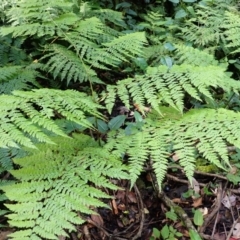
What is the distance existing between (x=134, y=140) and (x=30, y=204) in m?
0.68

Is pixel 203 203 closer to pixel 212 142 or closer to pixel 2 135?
pixel 212 142

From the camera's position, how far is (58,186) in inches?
78.4

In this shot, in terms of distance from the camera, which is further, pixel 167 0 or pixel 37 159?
pixel 167 0

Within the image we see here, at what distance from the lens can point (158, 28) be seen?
3732mm

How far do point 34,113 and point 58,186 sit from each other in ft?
1.29

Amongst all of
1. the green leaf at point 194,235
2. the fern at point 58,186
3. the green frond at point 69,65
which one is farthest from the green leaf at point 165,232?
the green frond at point 69,65

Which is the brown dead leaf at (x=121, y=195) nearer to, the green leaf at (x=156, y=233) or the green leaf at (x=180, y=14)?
the green leaf at (x=156, y=233)

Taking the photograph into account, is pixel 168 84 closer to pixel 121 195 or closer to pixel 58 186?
pixel 58 186

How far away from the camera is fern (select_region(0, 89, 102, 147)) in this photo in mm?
1907

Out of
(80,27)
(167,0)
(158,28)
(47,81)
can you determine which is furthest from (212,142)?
(167,0)

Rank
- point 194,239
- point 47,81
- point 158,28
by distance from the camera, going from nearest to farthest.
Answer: point 194,239 < point 47,81 < point 158,28

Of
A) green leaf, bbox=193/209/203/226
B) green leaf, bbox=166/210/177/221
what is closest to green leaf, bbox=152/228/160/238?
green leaf, bbox=166/210/177/221

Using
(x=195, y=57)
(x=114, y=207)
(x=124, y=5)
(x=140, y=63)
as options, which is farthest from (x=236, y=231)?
(x=124, y=5)

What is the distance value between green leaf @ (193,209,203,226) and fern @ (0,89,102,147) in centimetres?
107
